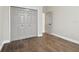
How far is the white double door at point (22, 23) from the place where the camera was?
6.29 feet

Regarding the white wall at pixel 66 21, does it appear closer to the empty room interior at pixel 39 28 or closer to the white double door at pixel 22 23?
the empty room interior at pixel 39 28

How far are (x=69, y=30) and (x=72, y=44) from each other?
264 millimetres

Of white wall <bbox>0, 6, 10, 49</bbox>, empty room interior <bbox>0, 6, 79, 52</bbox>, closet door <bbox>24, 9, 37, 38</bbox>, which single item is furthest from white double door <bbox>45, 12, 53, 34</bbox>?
white wall <bbox>0, 6, 10, 49</bbox>

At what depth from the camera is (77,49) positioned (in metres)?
1.90

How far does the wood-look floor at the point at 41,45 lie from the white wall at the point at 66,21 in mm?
143

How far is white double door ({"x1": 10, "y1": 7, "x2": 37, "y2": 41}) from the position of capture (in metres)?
1.92

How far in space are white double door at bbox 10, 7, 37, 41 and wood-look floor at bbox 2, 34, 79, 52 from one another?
0.36ft

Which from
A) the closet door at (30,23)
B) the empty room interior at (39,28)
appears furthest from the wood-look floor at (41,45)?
the closet door at (30,23)

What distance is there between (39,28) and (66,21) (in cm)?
52

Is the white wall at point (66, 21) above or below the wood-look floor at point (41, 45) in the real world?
above

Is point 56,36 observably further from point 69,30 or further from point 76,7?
point 76,7

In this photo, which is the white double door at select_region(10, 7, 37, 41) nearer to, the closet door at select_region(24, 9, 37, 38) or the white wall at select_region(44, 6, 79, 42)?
the closet door at select_region(24, 9, 37, 38)

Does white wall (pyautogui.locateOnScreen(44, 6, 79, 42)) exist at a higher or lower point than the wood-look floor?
higher

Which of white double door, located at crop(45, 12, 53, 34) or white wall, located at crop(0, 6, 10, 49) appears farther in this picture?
white double door, located at crop(45, 12, 53, 34)
